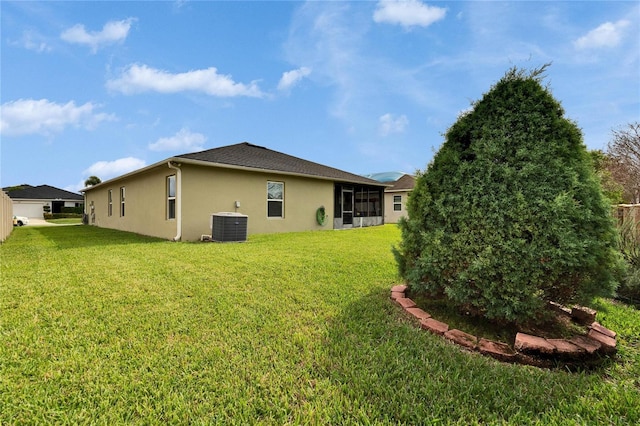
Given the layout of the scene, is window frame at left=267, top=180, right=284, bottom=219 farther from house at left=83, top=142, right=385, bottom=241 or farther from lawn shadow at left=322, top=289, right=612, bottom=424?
lawn shadow at left=322, top=289, right=612, bottom=424

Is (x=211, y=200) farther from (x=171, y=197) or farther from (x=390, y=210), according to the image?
(x=390, y=210)

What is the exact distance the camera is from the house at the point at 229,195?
9930 millimetres

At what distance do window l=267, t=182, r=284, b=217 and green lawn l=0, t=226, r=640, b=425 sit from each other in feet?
27.2

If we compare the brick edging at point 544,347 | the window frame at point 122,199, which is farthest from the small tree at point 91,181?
the brick edging at point 544,347

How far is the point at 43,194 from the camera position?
3466 cm

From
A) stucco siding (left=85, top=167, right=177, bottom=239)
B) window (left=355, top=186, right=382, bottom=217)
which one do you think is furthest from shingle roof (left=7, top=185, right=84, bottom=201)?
window (left=355, top=186, right=382, bottom=217)

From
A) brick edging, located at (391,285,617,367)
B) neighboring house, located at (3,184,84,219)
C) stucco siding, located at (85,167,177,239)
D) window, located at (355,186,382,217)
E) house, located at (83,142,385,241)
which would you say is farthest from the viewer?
neighboring house, located at (3,184,84,219)

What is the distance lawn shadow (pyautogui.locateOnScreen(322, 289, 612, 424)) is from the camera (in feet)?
5.60

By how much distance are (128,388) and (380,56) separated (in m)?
9.59

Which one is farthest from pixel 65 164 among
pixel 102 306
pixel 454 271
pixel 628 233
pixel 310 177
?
pixel 628 233

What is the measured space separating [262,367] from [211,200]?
9075 millimetres

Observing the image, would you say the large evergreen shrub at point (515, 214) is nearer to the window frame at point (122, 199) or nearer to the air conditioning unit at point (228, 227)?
the air conditioning unit at point (228, 227)

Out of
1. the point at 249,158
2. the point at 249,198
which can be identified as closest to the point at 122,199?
the point at 249,158

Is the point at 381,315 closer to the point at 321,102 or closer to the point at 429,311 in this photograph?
the point at 429,311
